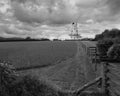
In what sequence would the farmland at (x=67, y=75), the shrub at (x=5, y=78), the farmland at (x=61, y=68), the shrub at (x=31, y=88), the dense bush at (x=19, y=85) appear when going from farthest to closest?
1. the farmland at (x=61, y=68)
2. the farmland at (x=67, y=75)
3. the shrub at (x=31, y=88)
4. the dense bush at (x=19, y=85)
5. the shrub at (x=5, y=78)

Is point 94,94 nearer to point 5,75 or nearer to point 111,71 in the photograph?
point 111,71

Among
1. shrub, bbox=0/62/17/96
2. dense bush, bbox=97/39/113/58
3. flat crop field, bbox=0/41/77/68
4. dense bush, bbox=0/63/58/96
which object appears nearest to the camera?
shrub, bbox=0/62/17/96

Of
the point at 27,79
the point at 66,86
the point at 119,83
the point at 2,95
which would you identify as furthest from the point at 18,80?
the point at 119,83

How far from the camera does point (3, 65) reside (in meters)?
4.62

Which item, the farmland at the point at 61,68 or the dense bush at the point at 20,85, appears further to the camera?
the farmland at the point at 61,68

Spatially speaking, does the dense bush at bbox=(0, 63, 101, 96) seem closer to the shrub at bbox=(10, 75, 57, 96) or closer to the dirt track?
the shrub at bbox=(10, 75, 57, 96)

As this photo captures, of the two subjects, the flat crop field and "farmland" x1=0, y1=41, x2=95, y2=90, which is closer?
"farmland" x1=0, y1=41, x2=95, y2=90

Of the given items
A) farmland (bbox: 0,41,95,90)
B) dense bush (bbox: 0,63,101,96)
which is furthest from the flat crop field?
dense bush (bbox: 0,63,101,96)

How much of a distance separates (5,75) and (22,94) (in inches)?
34.9

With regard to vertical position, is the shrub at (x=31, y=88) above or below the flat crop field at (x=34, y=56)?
above

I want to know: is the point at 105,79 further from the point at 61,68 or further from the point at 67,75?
the point at 61,68

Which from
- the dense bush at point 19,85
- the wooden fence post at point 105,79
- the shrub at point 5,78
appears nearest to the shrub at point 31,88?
the dense bush at point 19,85

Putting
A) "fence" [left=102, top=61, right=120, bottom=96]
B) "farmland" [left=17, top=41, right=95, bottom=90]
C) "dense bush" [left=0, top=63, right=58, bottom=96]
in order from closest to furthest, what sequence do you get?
"dense bush" [left=0, top=63, right=58, bottom=96] < "fence" [left=102, top=61, right=120, bottom=96] < "farmland" [left=17, top=41, right=95, bottom=90]

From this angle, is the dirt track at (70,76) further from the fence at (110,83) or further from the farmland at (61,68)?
the fence at (110,83)
